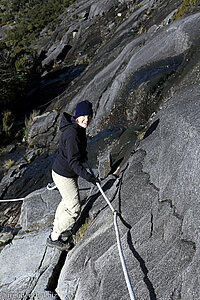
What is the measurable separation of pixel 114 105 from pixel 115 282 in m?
9.09

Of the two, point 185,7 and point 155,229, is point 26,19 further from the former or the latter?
point 155,229

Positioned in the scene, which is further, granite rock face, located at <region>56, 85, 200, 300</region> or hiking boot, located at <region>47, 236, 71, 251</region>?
hiking boot, located at <region>47, 236, 71, 251</region>

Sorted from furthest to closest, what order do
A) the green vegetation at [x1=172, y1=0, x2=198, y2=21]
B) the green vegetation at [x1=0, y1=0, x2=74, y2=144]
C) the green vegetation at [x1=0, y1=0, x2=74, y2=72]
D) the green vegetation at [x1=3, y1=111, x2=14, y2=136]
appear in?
the green vegetation at [x1=0, y1=0, x2=74, y2=72] < the green vegetation at [x1=0, y1=0, x2=74, y2=144] < the green vegetation at [x1=3, y1=111, x2=14, y2=136] < the green vegetation at [x1=172, y1=0, x2=198, y2=21]

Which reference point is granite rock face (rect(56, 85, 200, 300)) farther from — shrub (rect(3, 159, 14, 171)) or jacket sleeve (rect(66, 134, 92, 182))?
shrub (rect(3, 159, 14, 171))

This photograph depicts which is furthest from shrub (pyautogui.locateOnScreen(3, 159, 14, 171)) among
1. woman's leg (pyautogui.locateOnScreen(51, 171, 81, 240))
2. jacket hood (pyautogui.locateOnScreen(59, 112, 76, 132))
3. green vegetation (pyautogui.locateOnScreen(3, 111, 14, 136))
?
jacket hood (pyautogui.locateOnScreen(59, 112, 76, 132))

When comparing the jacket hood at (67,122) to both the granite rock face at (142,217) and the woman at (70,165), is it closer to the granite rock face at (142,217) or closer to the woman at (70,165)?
the woman at (70,165)

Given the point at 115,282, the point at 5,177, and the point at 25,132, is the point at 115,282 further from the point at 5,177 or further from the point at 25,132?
the point at 25,132

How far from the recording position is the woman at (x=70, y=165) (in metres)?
4.43

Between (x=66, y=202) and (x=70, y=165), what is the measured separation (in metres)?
0.92

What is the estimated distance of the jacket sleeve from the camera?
14.5 ft

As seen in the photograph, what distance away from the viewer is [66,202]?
16.8ft

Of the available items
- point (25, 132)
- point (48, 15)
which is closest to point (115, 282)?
point (25, 132)

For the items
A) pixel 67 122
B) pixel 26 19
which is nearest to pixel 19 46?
pixel 26 19

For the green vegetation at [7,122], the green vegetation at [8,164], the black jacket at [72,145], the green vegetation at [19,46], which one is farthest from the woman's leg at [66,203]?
Answer: the green vegetation at [7,122]
